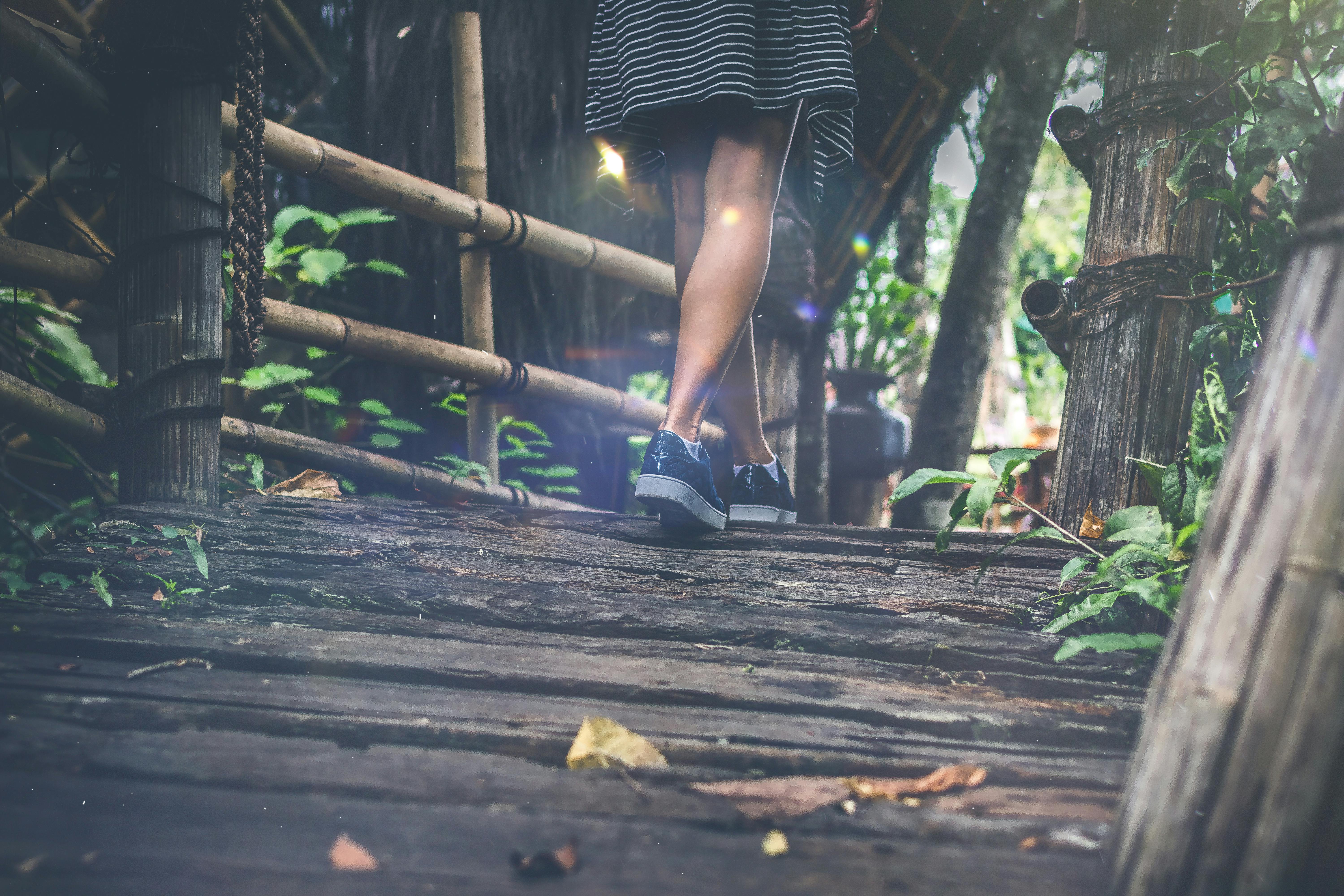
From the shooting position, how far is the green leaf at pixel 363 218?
2521 millimetres

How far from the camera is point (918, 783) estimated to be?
2.22ft

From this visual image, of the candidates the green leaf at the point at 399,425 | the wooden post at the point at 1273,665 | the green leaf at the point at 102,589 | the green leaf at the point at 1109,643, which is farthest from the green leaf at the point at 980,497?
the green leaf at the point at 399,425

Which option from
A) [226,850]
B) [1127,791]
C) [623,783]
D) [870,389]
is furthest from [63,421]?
[870,389]

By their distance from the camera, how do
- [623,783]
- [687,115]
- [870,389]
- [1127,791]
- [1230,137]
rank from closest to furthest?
1. [1127,791]
2. [623,783]
3. [1230,137]
4. [687,115]
5. [870,389]

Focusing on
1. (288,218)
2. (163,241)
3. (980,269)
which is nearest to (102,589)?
(163,241)

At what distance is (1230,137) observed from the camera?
126 cm

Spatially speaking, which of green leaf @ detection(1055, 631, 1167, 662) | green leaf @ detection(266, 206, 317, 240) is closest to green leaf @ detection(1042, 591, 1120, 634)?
green leaf @ detection(1055, 631, 1167, 662)

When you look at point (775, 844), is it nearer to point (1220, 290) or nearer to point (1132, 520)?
point (1132, 520)

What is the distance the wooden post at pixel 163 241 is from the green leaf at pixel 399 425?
1.15 meters

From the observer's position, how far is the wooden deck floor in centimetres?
55

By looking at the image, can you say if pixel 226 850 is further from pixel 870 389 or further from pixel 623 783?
pixel 870 389

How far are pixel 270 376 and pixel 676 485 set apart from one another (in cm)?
168

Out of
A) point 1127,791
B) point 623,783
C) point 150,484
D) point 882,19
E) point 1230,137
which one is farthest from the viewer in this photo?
point 882,19

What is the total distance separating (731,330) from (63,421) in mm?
1253
